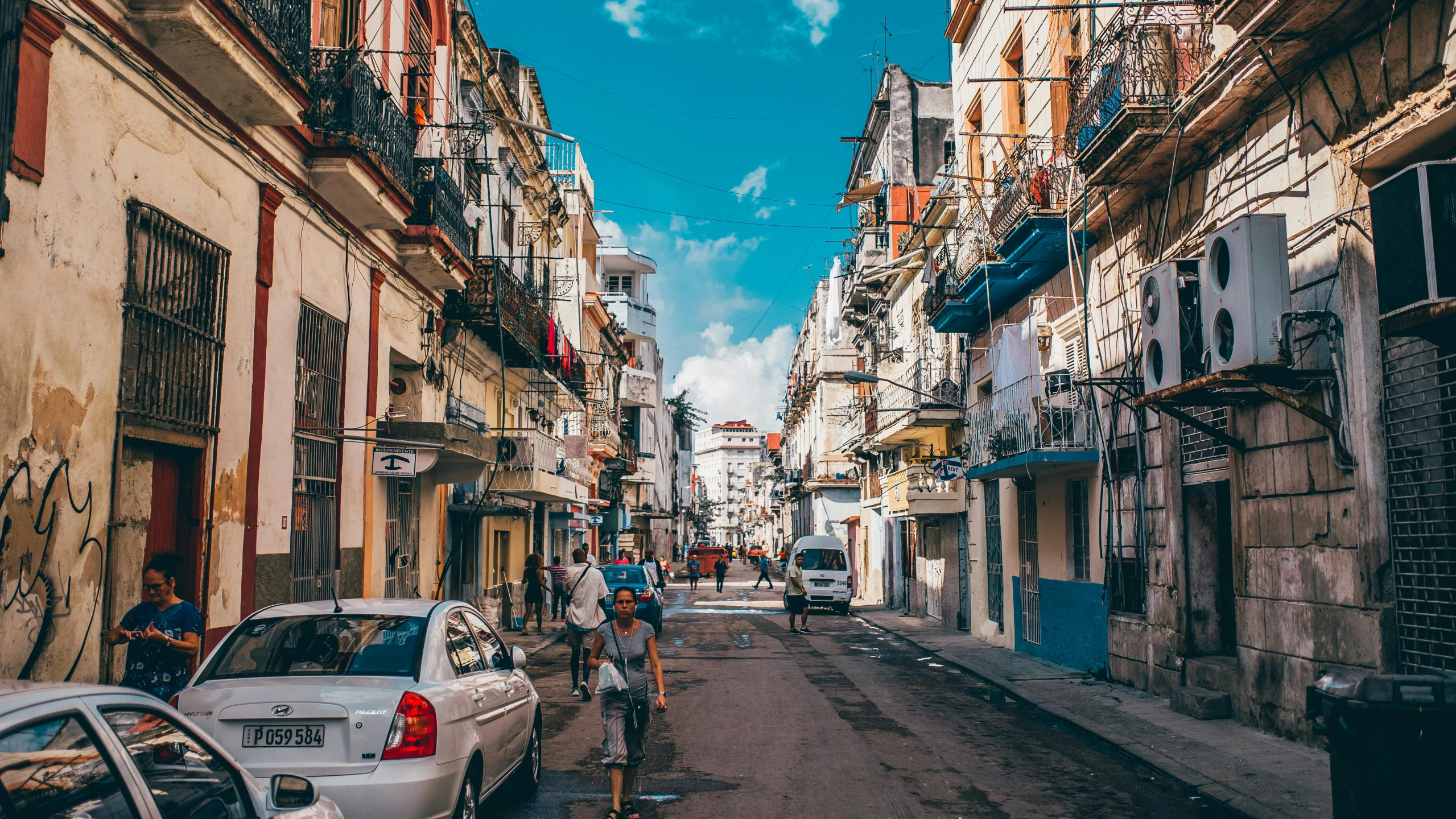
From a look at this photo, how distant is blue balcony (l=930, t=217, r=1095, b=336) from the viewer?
15.7m

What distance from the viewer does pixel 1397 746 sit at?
5.39 metres

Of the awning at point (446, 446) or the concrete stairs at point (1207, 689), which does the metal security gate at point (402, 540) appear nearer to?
the awning at point (446, 446)

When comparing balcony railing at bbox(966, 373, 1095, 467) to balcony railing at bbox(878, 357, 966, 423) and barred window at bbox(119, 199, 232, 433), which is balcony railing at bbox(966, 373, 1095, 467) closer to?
balcony railing at bbox(878, 357, 966, 423)

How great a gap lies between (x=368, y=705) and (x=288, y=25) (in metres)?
7.69

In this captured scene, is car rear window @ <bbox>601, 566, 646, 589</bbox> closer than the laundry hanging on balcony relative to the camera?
No

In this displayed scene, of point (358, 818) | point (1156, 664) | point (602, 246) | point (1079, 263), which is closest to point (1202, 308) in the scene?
point (1156, 664)

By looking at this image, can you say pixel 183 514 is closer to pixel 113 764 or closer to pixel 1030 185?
pixel 113 764

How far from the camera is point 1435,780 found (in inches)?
208

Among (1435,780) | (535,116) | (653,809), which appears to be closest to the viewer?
(1435,780)

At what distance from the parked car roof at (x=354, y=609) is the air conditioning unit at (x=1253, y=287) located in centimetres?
716

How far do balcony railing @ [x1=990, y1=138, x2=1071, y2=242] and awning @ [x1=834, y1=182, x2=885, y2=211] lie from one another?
50.5 feet

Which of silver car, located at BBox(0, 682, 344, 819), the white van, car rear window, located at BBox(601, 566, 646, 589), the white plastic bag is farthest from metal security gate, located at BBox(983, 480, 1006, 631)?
silver car, located at BBox(0, 682, 344, 819)

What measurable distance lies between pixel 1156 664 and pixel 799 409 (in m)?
49.3

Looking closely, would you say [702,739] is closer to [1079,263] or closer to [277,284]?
[277,284]
